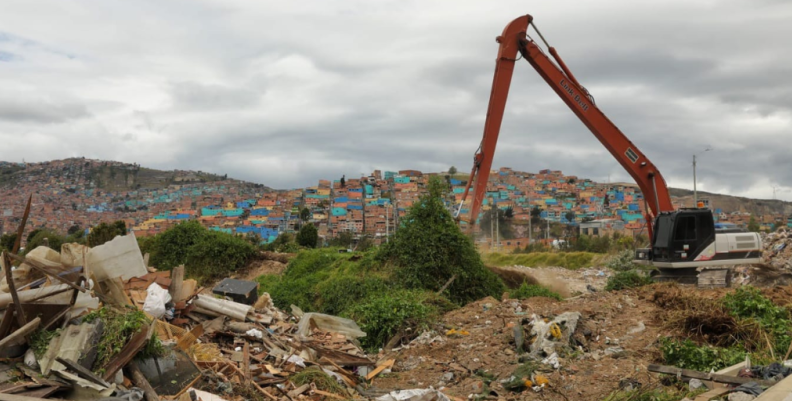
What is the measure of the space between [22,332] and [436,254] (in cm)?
953

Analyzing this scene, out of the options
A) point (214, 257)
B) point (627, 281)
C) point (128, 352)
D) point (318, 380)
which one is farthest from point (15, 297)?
point (214, 257)

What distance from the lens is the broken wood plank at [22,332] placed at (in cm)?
571

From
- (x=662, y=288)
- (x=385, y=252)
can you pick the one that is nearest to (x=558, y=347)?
(x=662, y=288)

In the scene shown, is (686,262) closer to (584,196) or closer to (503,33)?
(503,33)

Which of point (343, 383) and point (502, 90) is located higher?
point (502, 90)

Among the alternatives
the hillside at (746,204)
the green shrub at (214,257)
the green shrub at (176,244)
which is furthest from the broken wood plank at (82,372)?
the hillside at (746,204)

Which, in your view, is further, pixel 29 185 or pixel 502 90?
pixel 29 185

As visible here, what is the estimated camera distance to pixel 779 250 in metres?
18.7

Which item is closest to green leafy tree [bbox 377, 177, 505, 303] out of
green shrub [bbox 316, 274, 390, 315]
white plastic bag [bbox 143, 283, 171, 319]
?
green shrub [bbox 316, 274, 390, 315]

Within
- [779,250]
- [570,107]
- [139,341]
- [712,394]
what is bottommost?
[712,394]

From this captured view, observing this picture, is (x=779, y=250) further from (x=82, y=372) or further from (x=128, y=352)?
(x=82, y=372)

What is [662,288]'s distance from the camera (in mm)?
11312

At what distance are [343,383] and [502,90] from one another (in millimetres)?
9040

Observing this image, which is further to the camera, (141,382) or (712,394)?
(141,382)
